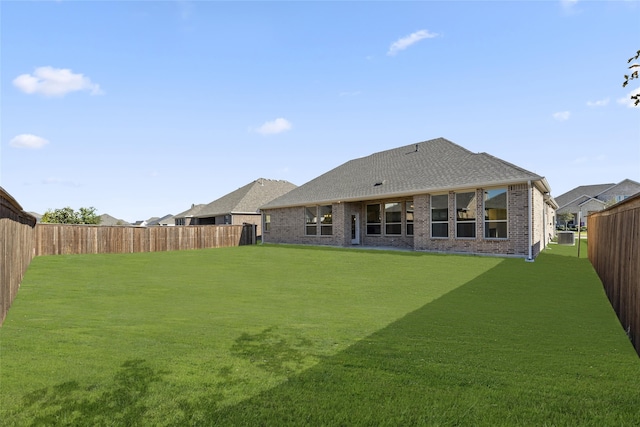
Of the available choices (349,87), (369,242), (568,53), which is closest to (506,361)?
(568,53)

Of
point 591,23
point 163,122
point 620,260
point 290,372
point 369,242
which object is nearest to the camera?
point 290,372

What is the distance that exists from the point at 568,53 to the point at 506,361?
10285 millimetres

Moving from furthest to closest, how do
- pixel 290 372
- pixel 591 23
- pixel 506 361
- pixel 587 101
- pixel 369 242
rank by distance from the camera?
pixel 369 242
pixel 587 101
pixel 591 23
pixel 506 361
pixel 290 372

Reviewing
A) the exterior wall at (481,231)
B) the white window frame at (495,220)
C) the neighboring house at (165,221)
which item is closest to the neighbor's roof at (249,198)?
the exterior wall at (481,231)

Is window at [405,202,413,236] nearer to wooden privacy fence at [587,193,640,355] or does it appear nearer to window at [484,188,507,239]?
window at [484,188,507,239]

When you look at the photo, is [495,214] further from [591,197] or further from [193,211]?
[591,197]

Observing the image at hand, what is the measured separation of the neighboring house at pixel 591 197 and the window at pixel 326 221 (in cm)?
4985

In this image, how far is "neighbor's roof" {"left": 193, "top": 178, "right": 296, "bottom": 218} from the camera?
35.1 meters

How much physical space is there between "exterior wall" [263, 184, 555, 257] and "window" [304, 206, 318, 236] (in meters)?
0.30

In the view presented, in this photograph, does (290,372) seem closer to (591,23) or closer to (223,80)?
(591,23)

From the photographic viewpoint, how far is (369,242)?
21.7 meters

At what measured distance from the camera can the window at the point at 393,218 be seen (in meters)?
20.1

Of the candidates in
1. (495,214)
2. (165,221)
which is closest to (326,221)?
(495,214)

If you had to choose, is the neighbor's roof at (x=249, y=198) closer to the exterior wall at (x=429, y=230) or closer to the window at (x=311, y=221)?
the exterior wall at (x=429, y=230)
